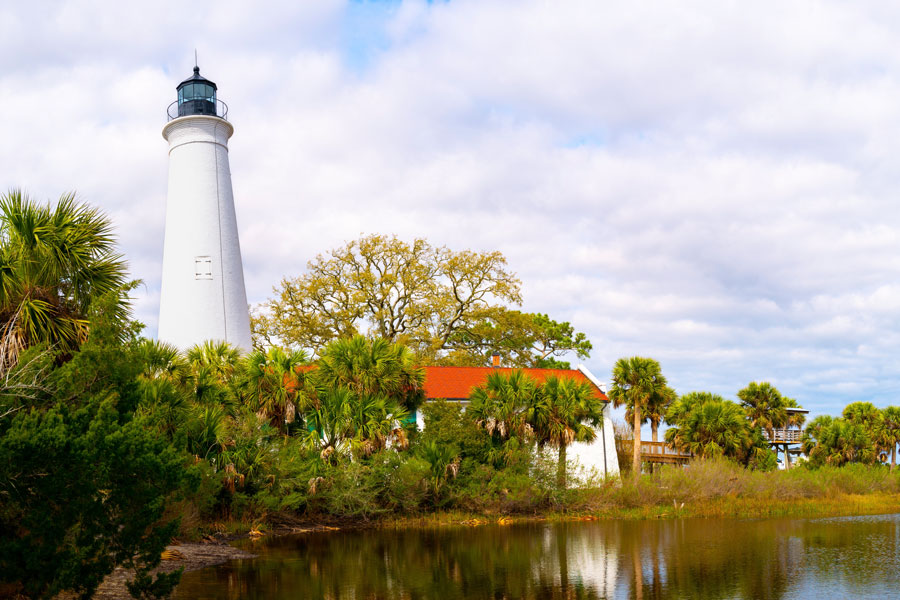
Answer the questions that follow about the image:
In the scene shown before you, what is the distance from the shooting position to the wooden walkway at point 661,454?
44.0m

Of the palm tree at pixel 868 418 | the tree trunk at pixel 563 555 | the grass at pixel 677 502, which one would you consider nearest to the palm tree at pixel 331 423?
the grass at pixel 677 502

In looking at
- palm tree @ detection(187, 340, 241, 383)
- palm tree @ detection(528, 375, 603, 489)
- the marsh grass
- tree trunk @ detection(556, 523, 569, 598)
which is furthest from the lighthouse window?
the marsh grass

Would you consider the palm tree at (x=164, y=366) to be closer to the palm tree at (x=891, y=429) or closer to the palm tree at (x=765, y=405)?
the palm tree at (x=765, y=405)

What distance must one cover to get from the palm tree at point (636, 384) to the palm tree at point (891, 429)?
23.1m

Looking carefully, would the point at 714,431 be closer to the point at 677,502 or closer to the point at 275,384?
the point at 677,502

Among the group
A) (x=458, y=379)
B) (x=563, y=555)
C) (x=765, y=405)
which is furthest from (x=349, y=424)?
(x=765, y=405)

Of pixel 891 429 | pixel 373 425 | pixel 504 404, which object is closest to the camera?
pixel 373 425

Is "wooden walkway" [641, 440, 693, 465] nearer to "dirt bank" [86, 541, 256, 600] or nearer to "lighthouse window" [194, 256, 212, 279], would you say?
"lighthouse window" [194, 256, 212, 279]

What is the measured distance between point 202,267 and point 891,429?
46618mm

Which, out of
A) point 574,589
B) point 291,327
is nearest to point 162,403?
point 574,589

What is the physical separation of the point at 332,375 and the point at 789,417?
123ft

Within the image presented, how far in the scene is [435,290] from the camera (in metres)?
47.5

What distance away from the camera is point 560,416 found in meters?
34.1

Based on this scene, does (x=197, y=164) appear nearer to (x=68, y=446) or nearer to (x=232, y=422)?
(x=232, y=422)
